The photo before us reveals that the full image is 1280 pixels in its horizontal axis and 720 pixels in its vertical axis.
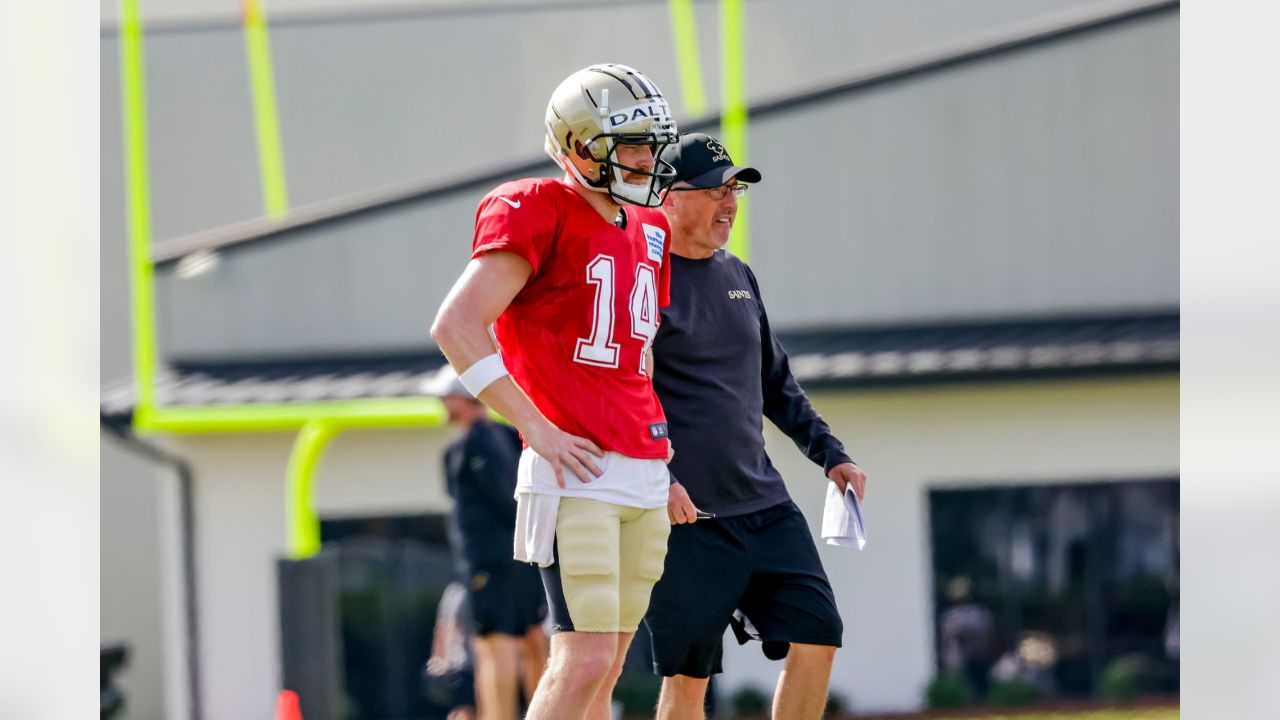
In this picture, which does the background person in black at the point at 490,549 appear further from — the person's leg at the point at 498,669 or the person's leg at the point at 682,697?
the person's leg at the point at 682,697

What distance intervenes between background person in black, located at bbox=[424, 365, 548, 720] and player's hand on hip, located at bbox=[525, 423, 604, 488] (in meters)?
4.01

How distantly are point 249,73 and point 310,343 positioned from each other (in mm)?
2986

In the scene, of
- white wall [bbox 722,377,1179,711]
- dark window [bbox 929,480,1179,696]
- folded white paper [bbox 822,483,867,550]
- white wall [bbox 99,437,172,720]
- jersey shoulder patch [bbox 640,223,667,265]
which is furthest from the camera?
white wall [bbox 99,437,172,720]

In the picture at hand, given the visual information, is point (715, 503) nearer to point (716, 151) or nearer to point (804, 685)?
point (804, 685)

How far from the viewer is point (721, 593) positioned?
450 centimetres

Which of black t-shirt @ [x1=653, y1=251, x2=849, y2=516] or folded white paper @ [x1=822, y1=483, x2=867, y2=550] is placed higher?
black t-shirt @ [x1=653, y1=251, x2=849, y2=516]

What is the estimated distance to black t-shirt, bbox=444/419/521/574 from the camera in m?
7.72

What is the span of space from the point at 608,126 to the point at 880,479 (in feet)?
27.4

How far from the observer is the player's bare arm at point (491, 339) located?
359 centimetres

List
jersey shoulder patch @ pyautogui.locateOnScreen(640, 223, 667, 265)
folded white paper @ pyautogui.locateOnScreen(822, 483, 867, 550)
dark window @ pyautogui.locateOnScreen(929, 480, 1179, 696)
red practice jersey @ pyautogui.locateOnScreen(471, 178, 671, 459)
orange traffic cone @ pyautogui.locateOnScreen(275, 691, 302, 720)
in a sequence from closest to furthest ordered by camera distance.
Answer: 1. red practice jersey @ pyautogui.locateOnScreen(471, 178, 671, 459)
2. jersey shoulder patch @ pyautogui.locateOnScreen(640, 223, 667, 265)
3. folded white paper @ pyautogui.locateOnScreen(822, 483, 867, 550)
4. orange traffic cone @ pyautogui.locateOnScreen(275, 691, 302, 720)
5. dark window @ pyautogui.locateOnScreen(929, 480, 1179, 696)

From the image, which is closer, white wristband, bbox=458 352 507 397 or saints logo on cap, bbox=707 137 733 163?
white wristband, bbox=458 352 507 397

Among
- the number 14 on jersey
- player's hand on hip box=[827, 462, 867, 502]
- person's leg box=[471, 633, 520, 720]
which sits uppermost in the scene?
the number 14 on jersey

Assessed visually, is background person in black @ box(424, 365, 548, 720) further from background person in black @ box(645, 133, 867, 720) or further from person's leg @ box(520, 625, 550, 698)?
background person in black @ box(645, 133, 867, 720)

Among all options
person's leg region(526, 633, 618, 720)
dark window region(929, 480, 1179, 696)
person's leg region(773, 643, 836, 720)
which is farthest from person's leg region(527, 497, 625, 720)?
dark window region(929, 480, 1179, 696)
